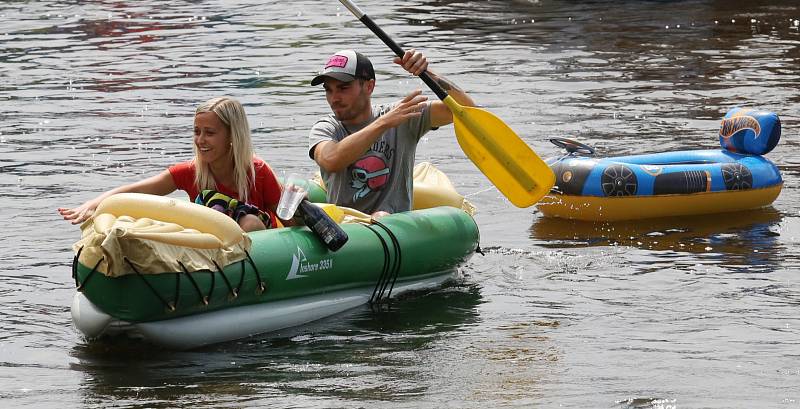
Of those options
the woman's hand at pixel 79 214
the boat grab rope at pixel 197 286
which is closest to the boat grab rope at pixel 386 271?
the boat grab rope at pixel 197 286

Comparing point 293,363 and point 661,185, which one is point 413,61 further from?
point 661,185

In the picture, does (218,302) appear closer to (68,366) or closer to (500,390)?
(68,366)

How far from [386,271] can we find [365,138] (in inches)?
26.3

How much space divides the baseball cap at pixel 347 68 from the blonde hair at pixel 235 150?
2.35ft

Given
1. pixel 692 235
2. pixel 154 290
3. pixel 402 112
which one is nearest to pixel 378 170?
pixel 402 112

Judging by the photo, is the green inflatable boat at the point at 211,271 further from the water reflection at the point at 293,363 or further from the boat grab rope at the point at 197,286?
the water reflection at the point at 293,363

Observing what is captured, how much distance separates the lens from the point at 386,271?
7105 millimetres

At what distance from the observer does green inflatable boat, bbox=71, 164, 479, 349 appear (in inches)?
235

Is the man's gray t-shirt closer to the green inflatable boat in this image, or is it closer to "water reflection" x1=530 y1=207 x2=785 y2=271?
the green inflatable boat

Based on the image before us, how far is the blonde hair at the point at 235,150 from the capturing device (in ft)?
21.8

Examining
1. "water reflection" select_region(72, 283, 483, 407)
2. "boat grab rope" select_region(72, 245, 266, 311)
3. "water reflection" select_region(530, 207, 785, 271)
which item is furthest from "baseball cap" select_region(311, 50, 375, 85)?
"water reflection" select_region(530, 207, 785, 271)

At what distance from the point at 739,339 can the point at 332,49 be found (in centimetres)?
1259

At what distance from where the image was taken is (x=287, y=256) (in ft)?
21.3

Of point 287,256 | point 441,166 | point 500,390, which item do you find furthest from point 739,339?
point 441,166
